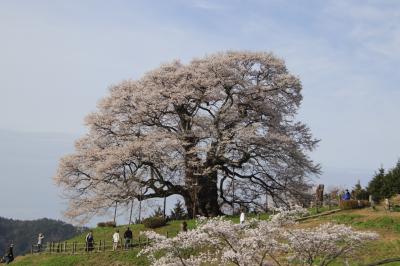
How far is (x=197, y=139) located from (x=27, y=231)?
82.5 meters

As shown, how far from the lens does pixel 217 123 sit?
47.7 metres

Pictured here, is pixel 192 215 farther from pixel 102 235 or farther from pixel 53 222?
pixel 53 222

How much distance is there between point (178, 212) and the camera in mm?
50375

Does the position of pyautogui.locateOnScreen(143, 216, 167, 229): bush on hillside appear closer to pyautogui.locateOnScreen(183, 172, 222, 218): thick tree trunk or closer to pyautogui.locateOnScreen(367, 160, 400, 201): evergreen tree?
pyautogui.locateOnScreen(183, 172, 222, 218): thick tree trunk

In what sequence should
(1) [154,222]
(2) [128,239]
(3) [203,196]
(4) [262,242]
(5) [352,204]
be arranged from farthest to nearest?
(3) [203,196], (1) [154,222], (5) [352,204], (2) [128,239], (4) [262,242]

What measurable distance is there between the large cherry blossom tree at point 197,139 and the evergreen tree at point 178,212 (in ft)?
4.91

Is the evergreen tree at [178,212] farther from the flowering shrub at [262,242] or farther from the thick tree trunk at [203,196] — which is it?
the flowering shrub at [262,242]

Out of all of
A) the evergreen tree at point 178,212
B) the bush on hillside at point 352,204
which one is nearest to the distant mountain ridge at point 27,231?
the evergreen tree at point 178,212

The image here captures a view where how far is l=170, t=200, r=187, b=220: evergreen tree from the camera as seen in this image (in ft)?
162

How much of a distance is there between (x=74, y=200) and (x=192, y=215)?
10.5m

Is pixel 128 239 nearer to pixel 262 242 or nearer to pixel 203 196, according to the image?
pixel 203 196

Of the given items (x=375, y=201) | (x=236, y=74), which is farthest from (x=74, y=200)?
(x=375, y=201)

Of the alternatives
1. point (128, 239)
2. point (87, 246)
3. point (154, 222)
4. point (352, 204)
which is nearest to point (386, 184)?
point (352, 204)

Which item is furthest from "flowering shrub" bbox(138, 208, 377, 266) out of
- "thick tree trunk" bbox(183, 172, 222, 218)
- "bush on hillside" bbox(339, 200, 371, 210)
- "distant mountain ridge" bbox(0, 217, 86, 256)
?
"distant mountain ridge" bbox(0, 217, 86, 256)
